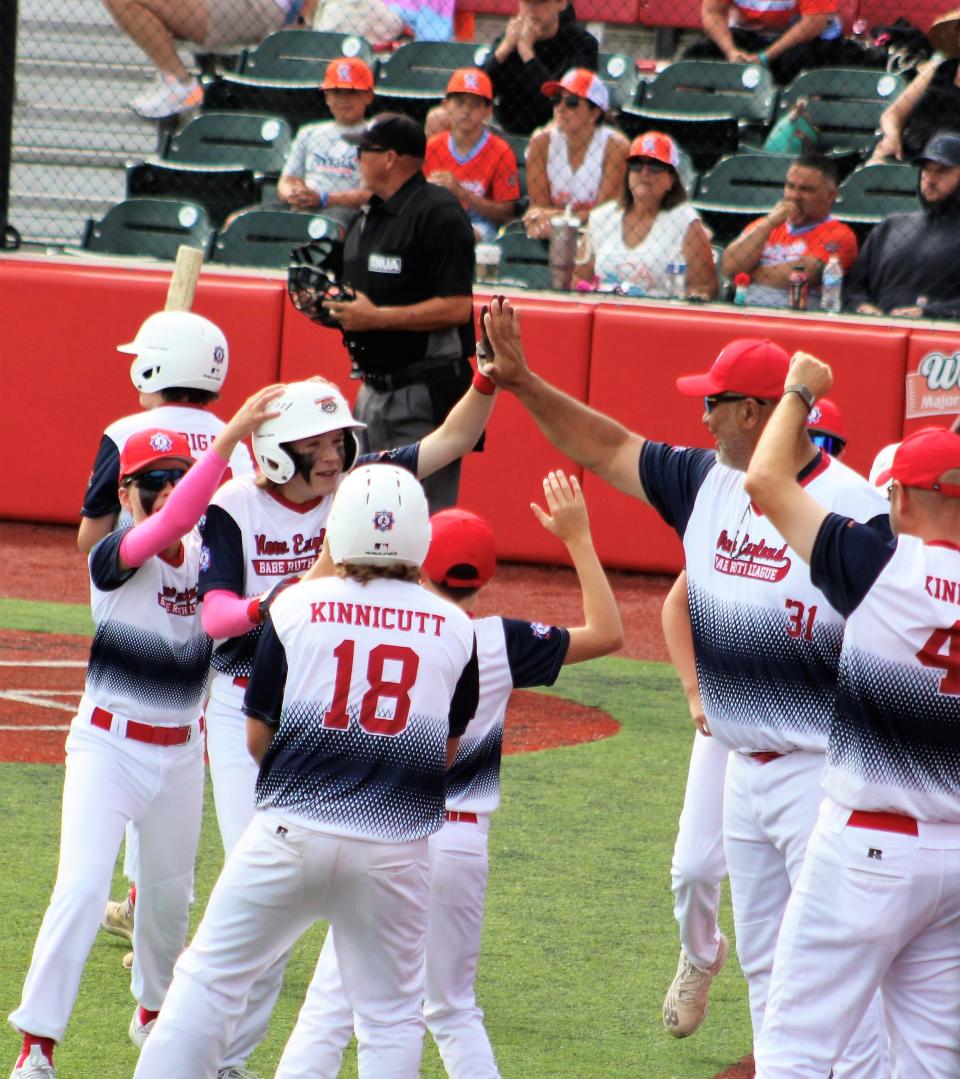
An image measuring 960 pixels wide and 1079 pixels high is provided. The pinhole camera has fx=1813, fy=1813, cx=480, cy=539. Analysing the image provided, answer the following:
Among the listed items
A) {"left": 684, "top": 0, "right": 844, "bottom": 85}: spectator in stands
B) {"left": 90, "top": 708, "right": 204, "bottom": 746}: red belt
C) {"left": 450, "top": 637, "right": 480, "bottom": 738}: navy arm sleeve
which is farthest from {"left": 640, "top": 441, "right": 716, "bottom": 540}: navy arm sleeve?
{"left": 684, "top": 0, "right": 844, "bottom": 85}: spectator in stands

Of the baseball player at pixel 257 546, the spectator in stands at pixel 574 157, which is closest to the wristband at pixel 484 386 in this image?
the baseball player at pixel 257 546

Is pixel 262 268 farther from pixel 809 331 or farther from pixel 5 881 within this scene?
pixel 5 881

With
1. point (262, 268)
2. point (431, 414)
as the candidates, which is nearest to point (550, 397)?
point (431, 414)

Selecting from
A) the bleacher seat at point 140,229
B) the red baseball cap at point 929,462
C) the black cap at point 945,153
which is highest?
Result: the black cap at point 945,153

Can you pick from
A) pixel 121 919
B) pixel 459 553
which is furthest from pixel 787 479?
pixel 121 919

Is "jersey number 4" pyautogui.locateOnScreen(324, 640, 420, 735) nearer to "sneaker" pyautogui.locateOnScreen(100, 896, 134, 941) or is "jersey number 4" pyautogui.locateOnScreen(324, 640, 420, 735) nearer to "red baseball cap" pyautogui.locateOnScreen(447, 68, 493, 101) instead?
"sneaker" pyautogui.locateOnScreen(100, 896, 134, 941)

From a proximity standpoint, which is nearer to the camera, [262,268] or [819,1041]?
[819,1041]

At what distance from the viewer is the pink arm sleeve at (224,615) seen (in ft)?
13.6

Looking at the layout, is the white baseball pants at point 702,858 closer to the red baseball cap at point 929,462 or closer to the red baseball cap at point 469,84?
the red baseball cap at point 929,462

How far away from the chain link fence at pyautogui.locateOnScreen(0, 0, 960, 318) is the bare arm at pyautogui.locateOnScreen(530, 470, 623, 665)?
237 inches

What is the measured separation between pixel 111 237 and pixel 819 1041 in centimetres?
889

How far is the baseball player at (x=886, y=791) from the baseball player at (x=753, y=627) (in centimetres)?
46

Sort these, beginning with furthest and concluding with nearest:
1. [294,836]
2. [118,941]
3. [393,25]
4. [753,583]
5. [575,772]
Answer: [393,25]
[575,772]
[118,941]
[753,583]
[294,836]

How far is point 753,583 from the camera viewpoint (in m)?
4.23
